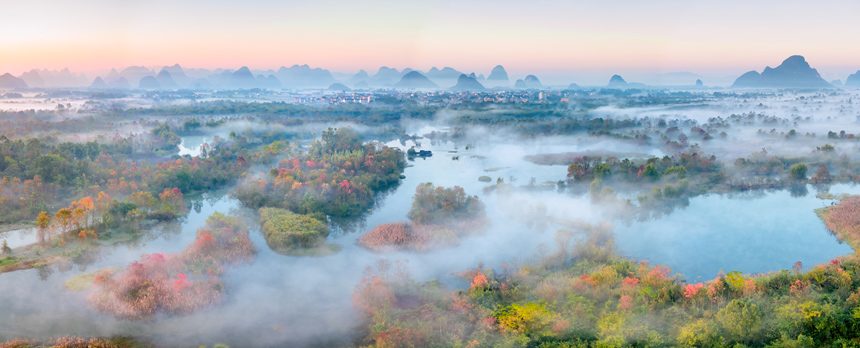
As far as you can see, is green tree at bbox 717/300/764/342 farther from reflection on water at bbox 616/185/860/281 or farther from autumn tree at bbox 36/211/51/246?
autumn tree at bbox 36/211/51/246

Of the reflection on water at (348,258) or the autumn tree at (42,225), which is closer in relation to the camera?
the reflection on water at (348,258)

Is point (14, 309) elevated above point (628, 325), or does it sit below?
below

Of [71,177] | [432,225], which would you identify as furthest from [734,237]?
[71,177]

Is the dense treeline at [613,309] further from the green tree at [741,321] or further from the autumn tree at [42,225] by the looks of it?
the autumn tree at [42,225]

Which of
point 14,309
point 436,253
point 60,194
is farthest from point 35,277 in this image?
point 436,253

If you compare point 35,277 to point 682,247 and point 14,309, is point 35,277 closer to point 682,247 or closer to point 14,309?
point 14,309

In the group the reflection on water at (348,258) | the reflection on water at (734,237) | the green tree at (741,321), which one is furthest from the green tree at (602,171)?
the green tree at (741,321)

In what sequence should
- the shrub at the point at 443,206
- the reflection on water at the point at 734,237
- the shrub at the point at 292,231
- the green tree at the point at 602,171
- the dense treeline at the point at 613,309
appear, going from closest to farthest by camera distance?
1. the dense treeline at the point at 613,309
2. the reflection on water at the point at 734,237
3. the shrub at the point at 292,231
4. the shrub at the point at 443,206
5. the green tree at the point at 602,171

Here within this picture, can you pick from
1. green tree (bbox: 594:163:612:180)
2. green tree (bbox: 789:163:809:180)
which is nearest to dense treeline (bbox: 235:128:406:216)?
green tree (bbox: 594:163:612:180)

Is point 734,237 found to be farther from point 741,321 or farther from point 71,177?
point 71,177
